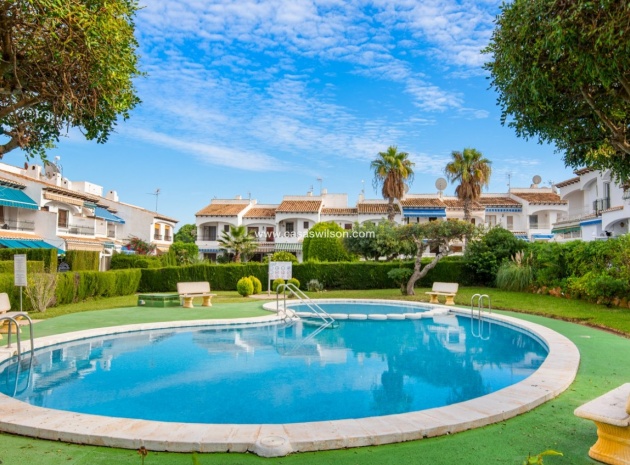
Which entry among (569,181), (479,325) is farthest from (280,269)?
(569,181)

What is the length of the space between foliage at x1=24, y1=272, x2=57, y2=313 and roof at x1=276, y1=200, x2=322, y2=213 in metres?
39.5

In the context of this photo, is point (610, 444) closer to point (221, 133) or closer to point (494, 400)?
point (494, 400)

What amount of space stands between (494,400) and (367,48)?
13.5 meters

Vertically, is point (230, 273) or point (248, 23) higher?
point (248, 23)

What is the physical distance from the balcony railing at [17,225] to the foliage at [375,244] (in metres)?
25.8

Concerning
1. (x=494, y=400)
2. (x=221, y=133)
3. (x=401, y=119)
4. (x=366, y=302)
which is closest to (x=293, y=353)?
(x=494, y=400)

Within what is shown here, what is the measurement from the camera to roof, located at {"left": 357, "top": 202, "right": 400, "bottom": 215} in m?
55.9

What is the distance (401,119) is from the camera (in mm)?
21188

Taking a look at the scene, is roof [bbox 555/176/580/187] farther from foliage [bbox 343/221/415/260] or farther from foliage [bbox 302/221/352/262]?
foliage [bbox 302/221/352/262]

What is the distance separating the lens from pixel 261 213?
200 feet

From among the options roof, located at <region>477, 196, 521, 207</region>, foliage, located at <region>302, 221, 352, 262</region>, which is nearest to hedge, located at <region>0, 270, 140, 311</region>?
foliage, located at <region>302, 221, 352, 262</region>

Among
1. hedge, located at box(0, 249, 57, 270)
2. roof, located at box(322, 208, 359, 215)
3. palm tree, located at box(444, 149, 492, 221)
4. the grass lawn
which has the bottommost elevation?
the grass lawn

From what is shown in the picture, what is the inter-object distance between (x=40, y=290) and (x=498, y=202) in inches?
2018

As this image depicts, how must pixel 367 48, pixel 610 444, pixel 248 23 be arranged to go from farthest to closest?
pixel 367 48
pixel 248 23
pixel 610 444
